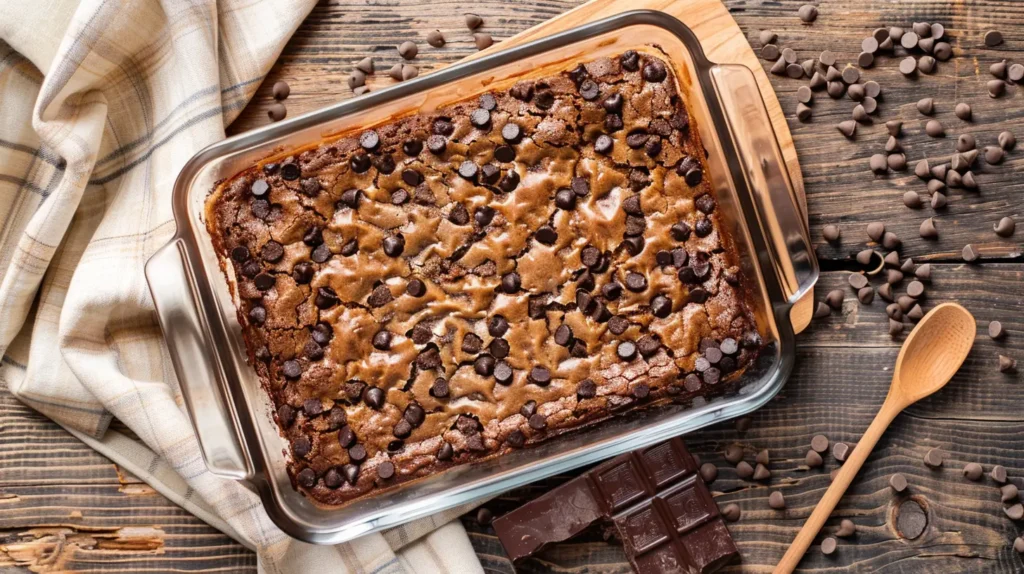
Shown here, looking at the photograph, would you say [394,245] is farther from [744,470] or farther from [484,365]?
[744,470]

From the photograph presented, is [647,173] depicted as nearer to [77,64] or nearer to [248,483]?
[248,483]

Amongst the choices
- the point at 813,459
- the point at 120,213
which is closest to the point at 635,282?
the point at 813,459

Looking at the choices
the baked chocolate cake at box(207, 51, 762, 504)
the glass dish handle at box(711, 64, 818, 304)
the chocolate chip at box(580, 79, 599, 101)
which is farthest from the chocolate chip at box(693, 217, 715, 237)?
the chocolate chip at box(580, 79, 599, 101)

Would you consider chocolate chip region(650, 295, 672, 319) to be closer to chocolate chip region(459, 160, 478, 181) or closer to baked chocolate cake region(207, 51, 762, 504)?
baked chocolate cake region(207, 51, 762, 504)

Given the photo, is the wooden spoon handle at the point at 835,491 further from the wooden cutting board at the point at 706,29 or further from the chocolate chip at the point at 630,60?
the chocolate chip at the point at 630,60

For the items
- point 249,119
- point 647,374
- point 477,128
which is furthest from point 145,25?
point 647,374
